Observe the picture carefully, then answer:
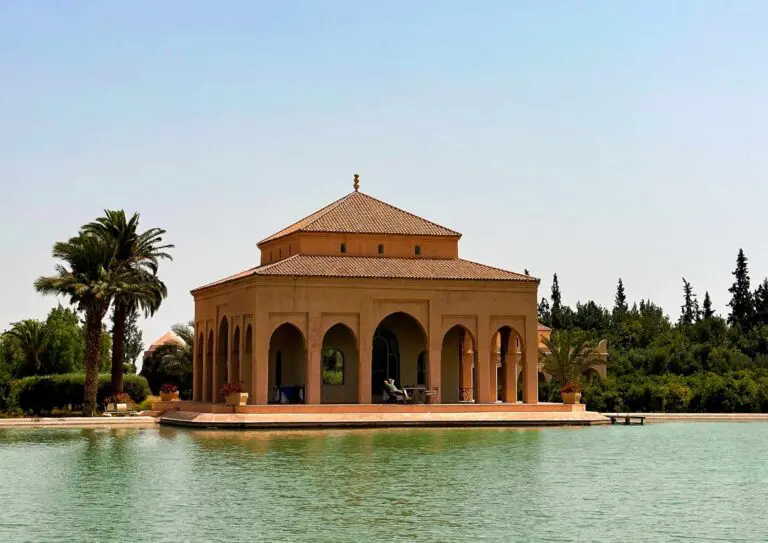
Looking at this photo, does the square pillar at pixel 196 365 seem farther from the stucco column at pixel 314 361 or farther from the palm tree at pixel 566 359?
the palm tree at pixel 566 359

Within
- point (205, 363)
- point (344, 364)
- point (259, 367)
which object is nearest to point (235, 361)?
point (205, 363)

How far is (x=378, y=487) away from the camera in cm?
2448

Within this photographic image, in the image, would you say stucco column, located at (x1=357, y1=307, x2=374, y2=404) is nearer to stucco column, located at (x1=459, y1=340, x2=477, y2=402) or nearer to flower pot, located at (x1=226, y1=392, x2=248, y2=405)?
flower pot, located at (x1=226, y1=392, x2=248, y2=405)

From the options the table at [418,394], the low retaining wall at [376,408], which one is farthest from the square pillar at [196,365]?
the table at [418,394]

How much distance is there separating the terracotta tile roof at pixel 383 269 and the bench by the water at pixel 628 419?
5671 millimetres

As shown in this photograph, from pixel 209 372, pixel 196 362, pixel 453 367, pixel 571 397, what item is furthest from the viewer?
pixel 196 362

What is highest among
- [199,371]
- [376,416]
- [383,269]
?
[383,269]

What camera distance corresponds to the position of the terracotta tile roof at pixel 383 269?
141ft

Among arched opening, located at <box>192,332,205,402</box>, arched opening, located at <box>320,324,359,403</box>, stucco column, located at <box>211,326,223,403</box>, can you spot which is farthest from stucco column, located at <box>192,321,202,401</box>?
arched opening, located at <box>320,324,359,403</box>

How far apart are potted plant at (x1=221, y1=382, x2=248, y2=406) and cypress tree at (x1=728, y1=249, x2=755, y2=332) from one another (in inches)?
2328

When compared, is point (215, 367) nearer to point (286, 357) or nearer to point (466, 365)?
point (286, 357)

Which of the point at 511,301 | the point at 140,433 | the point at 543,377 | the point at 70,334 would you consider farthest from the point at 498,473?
the point at 543,377

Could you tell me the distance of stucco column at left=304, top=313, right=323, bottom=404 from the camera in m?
42.5

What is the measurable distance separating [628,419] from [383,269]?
392 inches
